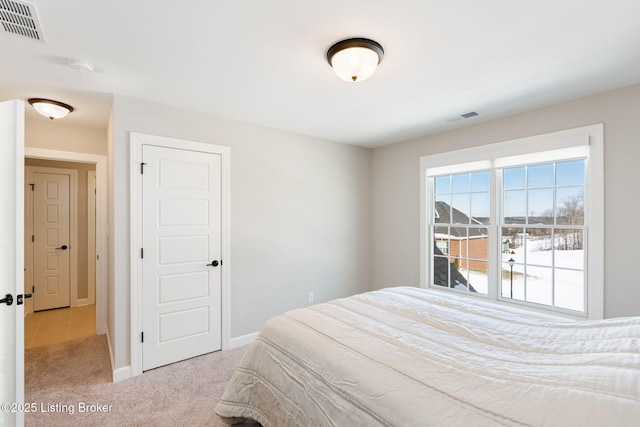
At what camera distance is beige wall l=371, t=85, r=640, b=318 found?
7.72 feet

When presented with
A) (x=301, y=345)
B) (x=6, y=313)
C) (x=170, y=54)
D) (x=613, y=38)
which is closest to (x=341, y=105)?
(x=170, y=54)

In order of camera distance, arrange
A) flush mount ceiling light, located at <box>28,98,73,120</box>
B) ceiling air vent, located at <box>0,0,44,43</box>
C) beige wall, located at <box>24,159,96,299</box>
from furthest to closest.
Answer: beige wall, located at <box>24,159,96,299</box> → flush mount ceiling light, located at <box>28,98,73,120</box> → ceiling air vent, located at <box>0,0,44,43</box>

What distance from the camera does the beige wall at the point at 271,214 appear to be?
2641 mm

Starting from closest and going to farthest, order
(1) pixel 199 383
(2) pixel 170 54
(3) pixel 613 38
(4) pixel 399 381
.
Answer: (4) pixel 399 381
(3) pixel 613 38
(2) pixel 170 54
(1) pixel 199 383

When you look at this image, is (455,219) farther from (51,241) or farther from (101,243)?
(51,241)

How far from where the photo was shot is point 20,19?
158cm

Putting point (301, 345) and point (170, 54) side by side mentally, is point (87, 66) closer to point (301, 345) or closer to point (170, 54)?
point (170, 54)

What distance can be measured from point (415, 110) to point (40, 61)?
302cm

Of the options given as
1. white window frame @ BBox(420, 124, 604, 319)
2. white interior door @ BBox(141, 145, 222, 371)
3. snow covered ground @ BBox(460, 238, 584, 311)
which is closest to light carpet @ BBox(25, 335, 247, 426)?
white interior door @ BBox(141, 145, 222, 371)

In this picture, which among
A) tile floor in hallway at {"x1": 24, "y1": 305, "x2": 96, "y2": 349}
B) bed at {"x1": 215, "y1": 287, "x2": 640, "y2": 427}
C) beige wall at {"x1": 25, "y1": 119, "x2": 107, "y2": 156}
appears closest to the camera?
bed at {"x1": 215, "y1": 287, "x2": 640, "y2": 427}

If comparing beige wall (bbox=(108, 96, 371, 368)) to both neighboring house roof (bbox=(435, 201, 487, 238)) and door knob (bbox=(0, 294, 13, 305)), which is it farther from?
neighboring house roof (bbox=(435, 201, 487, 238))

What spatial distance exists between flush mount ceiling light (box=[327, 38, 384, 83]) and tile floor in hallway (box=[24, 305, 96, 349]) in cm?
420

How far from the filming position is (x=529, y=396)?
1025 millimetres

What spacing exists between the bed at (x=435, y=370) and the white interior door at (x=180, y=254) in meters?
1.23
